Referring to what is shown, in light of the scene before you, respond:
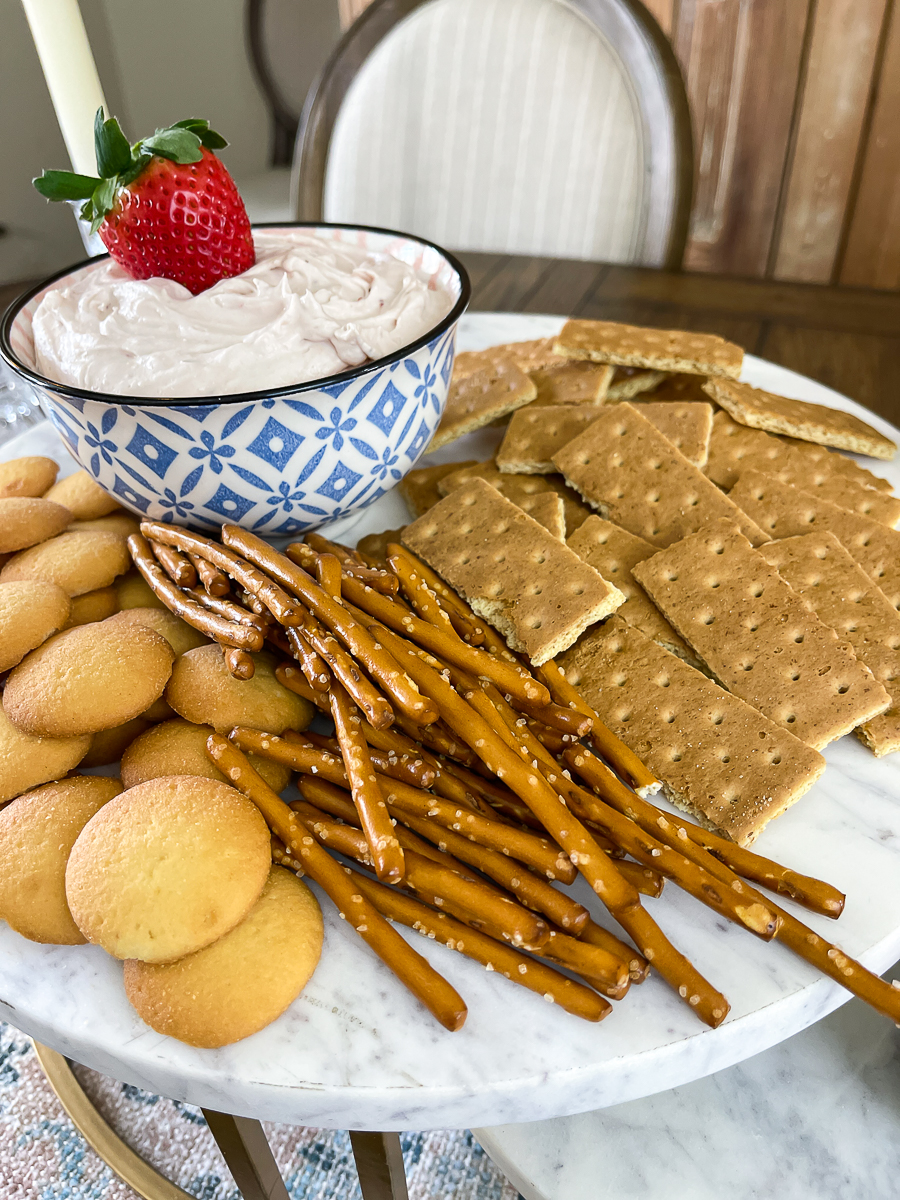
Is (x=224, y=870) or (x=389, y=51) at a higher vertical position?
(x=389, y=51)

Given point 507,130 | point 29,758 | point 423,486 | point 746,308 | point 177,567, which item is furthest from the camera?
point 507,130

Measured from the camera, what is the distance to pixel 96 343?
711mm

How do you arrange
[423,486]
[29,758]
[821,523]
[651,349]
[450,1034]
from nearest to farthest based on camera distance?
[450,1034], [29,758], [821,523], [423,486], [651,349]

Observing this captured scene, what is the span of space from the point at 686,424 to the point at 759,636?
0.32 metres

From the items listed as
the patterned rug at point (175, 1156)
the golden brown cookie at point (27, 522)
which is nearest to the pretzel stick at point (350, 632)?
the golden brown cookie at point (27, 522)

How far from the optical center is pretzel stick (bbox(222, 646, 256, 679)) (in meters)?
0.59

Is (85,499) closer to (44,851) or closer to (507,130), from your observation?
(44,851)

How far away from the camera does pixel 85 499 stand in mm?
838

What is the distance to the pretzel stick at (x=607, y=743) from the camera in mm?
578

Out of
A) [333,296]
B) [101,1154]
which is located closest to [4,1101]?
[101,1154]

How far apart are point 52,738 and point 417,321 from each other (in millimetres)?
461

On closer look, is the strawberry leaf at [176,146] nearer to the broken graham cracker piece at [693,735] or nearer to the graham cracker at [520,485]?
the graham cracker at [520,485]

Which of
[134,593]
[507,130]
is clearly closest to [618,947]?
[134,593]

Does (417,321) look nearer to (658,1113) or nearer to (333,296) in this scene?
(333,296)
